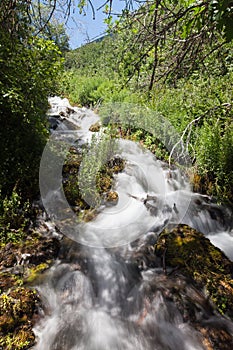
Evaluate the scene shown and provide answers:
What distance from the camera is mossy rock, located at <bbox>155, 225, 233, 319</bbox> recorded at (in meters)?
3.11

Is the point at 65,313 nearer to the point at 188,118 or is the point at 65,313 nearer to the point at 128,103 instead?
the point at 188,118

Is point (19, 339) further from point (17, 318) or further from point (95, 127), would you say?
point (95, 127)

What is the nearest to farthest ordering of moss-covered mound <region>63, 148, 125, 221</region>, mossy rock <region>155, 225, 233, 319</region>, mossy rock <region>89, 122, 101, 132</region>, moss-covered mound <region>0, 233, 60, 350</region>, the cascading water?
→ moss-covered mound <region>0, 233, 60, 350</region>, the cascading water, mossy rock <region>155, 225, 233, 319</region>, moss-covered mound <region>63, 148, 125, 221</region>, mossy rock <region>89, 122, 101, 132</region>

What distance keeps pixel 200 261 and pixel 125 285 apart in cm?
111

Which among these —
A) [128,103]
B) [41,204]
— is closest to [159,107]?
[128,103]

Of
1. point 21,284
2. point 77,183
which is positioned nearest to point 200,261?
point 21,284

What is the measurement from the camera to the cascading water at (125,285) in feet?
8.98

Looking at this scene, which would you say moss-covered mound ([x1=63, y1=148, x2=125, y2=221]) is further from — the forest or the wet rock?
the wet rock

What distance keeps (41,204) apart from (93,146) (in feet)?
6.68

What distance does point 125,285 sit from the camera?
141 inches

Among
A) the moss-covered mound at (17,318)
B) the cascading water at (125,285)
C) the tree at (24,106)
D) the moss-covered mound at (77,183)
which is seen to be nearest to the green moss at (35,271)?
the cascading water at (125,285)

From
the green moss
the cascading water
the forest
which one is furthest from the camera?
the green moss

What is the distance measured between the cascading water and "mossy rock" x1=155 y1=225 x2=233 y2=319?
18cm

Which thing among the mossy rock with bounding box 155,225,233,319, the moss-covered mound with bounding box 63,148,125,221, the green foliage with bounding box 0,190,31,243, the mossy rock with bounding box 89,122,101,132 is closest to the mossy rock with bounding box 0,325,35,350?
the green foliage with bounding box 0,190,31,243
